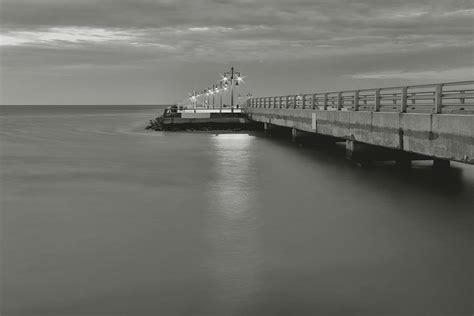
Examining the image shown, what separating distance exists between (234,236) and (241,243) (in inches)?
27.2

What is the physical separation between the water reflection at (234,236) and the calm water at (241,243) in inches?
1.5

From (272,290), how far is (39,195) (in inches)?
481

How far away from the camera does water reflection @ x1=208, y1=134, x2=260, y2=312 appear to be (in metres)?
8.63

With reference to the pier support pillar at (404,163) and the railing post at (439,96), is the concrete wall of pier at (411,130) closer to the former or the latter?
the railing post at (439,96)

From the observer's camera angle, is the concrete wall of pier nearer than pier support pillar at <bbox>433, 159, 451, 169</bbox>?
Yes

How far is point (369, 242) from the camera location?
37.7 ft

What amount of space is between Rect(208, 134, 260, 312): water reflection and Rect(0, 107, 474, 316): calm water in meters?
0.04

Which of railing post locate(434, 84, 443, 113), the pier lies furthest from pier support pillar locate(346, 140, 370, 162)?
railing post locate(434, 84, 443, 113)

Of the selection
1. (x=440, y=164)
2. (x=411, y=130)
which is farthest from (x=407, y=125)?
(x=440, y=164)

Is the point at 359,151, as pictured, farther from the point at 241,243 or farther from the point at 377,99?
the point at 241,243

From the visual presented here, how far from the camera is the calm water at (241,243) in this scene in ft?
26.8

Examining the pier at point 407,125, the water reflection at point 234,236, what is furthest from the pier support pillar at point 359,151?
the water reflection at point 234,236

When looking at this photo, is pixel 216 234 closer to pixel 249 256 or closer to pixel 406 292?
pixel 249 256

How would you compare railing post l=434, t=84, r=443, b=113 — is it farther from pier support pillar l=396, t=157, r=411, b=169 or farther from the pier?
pier support pillar l=396, t=157, r=411, b=169
